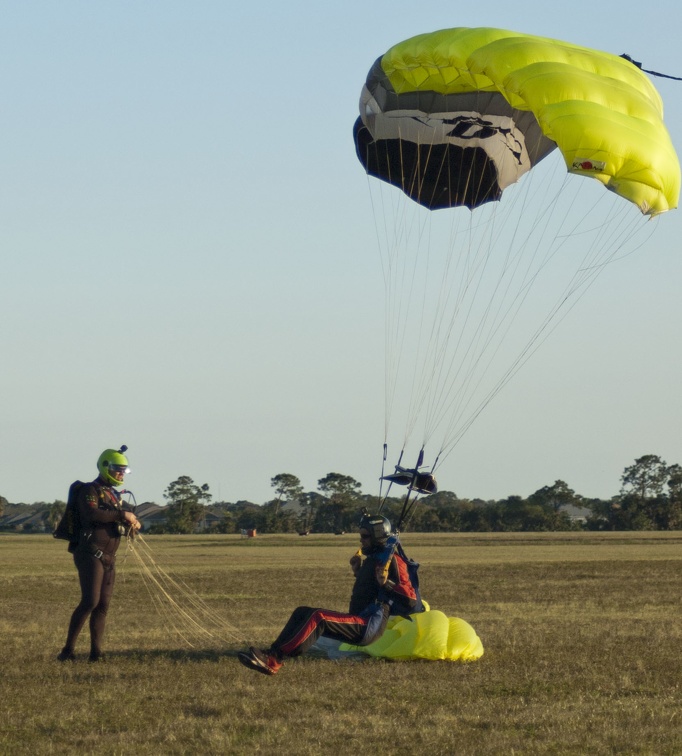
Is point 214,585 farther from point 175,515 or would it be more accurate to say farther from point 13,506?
point 13,506

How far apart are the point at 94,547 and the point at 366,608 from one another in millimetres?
2269

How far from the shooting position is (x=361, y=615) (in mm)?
9070

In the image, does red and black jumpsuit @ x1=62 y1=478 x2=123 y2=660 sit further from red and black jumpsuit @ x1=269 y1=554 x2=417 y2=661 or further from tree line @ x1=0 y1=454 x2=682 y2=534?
tree line @ x1=0 y1=454 x2=682 y2=534

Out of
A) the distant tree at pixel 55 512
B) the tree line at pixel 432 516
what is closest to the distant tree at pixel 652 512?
the tree line at pixel 432 516

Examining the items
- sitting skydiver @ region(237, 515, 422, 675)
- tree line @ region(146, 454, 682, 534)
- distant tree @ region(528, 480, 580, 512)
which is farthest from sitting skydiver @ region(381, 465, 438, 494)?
distant tree @ region(528, 480, 580, 512)

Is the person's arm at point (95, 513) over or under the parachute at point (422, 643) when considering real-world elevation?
over

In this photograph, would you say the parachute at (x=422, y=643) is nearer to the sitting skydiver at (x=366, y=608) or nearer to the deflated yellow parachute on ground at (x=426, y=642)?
the deflated yellow parachute on ground at (x=426, y=642)

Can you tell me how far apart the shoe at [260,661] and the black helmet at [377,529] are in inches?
61.5

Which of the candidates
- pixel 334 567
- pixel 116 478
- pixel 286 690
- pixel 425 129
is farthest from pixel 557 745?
pixel 334 567

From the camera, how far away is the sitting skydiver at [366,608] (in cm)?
853

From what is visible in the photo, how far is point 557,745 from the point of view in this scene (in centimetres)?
645

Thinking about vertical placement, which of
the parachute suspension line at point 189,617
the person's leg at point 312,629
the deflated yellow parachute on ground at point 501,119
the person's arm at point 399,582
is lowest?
the parachute suspension line at point 189,617

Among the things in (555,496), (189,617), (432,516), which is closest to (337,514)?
(432,516)

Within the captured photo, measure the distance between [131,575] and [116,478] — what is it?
13.2m
